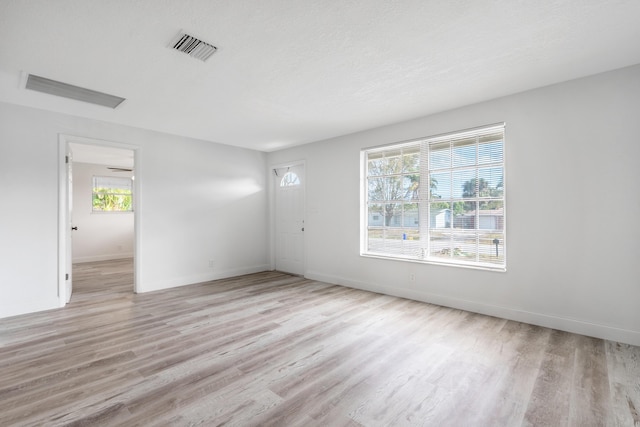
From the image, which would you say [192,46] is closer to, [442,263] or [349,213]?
[349,213]

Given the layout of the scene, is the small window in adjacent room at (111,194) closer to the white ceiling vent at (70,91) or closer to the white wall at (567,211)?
the white ceiling vent at (70,91)

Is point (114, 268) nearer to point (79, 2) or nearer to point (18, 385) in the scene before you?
point (18, 385)

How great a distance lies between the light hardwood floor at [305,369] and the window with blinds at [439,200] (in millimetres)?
856

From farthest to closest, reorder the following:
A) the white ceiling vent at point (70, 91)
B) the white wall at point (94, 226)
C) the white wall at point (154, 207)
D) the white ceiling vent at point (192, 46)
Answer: the white wall at point (94, 226) < the white wall at point (154, 207) < the white ceiling vent at point (70, 91) < the white ceiling vent at point (192, 46)

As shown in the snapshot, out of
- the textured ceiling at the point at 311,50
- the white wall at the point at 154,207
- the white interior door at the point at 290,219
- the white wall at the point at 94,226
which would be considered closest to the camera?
the textured ceiling at the point at 311,50

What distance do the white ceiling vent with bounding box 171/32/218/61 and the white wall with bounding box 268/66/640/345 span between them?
9.75 feet

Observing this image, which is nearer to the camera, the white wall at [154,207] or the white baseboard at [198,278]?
the white wall at [154,207]

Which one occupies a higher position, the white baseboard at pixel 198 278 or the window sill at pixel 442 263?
the window sill at pixel 442 263

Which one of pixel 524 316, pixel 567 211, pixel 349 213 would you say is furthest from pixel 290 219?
pixel 567 211

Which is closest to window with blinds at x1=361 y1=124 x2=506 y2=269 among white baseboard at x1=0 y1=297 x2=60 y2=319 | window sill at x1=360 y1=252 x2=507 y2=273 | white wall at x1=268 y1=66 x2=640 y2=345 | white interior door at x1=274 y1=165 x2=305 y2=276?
window sill at x1=360 y1=252 x2=507 y2=273

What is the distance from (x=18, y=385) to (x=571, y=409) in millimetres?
3897

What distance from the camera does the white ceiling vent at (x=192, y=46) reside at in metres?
2.29

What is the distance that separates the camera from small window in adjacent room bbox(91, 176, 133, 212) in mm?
7918

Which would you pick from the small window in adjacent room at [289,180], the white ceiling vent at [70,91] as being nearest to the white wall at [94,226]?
the small window in adjacent room at [289,180]
